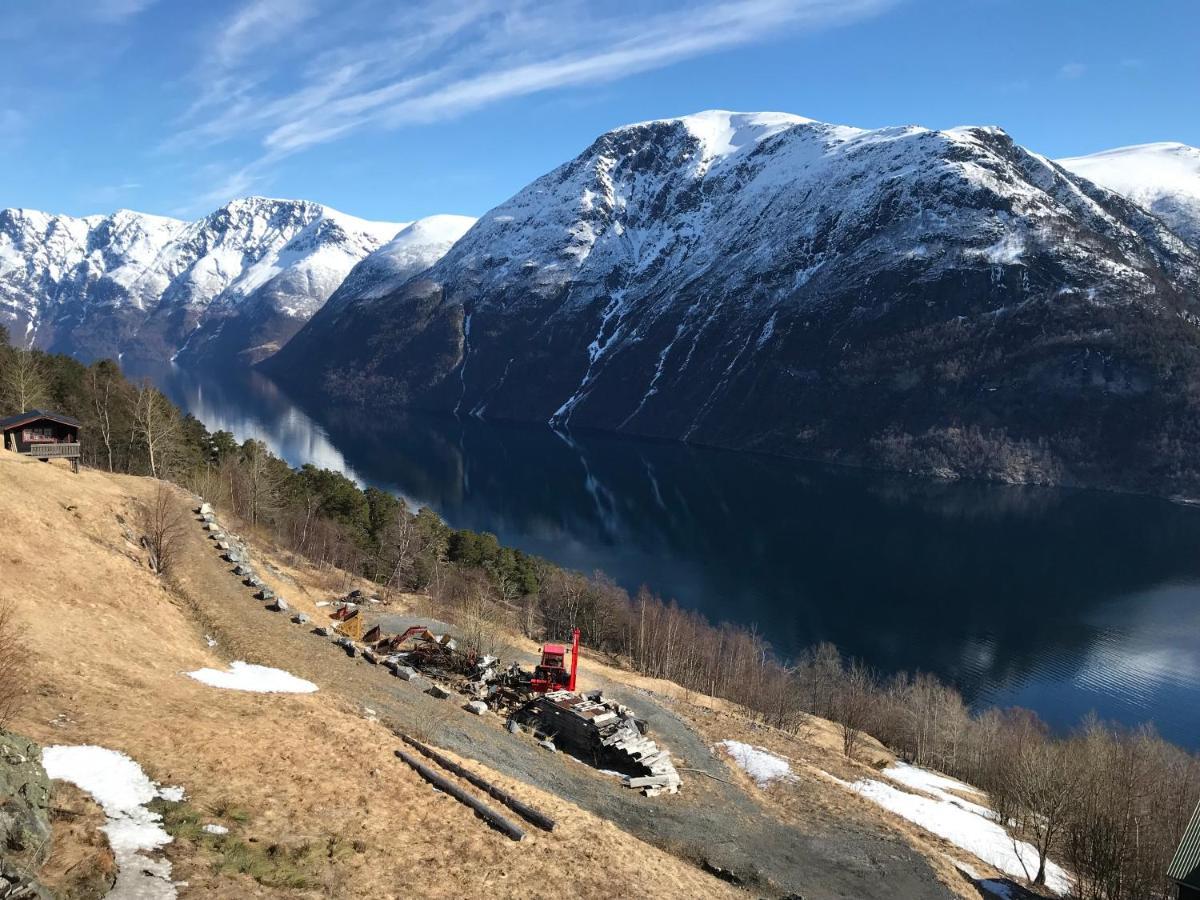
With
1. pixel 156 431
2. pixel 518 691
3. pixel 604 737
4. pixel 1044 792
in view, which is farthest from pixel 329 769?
pixel 156 431

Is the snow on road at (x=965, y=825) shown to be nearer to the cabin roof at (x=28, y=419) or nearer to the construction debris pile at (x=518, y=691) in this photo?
the construction debris pile at (x=518, y=691)

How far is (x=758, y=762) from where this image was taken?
39.2 meters

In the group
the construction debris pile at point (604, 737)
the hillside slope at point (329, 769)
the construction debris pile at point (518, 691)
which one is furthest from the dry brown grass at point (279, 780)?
the construction debris pile at point (604, 737)

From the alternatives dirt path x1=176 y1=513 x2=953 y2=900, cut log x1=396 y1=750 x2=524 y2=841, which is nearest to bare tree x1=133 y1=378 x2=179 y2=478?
dirt path x1=176 y1=513 x2=953 y2=900

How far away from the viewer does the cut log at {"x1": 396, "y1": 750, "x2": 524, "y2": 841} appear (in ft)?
67.4

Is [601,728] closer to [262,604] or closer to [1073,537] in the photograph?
[262,604]

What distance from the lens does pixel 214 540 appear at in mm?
45906

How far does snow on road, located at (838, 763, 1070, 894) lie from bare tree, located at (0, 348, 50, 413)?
69.2m

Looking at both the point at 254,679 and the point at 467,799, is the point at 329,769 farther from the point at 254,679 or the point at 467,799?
the point at 254,679

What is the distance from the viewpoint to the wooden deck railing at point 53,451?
49.3m

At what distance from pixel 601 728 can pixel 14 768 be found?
2421cm

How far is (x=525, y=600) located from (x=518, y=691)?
1919 inches

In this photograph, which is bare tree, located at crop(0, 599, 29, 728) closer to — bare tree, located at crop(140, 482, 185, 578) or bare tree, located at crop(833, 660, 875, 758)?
bare tree, located at crop(140, 482, 185, 578)

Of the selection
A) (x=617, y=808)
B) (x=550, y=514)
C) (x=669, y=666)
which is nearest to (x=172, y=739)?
(x=617, y=808)
